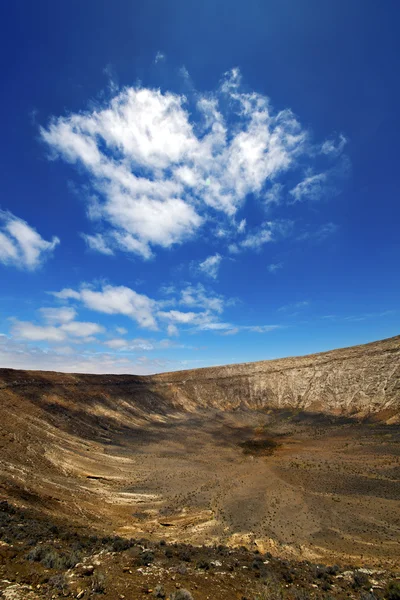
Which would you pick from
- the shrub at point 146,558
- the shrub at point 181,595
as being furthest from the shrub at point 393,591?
the shrub at point 146,558

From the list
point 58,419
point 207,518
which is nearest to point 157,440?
point 58,419

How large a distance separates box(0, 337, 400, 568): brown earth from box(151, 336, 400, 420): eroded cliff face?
0.35m

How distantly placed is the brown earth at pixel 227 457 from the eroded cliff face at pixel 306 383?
13.7 inches

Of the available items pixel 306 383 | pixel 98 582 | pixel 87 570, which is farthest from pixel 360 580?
pixel 306 383

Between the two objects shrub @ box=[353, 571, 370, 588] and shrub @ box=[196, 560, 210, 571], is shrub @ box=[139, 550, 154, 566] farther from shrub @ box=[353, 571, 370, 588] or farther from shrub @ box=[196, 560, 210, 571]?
shrub @ box=[353, 571, 370, 588]

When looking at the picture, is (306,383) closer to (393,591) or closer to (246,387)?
(246,387)

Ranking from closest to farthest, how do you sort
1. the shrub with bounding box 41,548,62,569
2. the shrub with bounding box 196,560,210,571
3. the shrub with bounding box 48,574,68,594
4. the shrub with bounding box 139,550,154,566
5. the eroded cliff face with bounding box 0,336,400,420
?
the shrub with bounding box 48,574,68,594, the shrub with bounding box 41,548,62,569, the shrub with bounding box 139,550,154,566, the shrub with bounding box 196,560,210,571, the eroded cliff face with bounding box 0,336,400,420

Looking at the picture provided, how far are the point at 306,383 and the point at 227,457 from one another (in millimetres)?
42173

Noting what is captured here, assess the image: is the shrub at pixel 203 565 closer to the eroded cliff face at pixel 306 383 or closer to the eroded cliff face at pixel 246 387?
the eroded cliff face at pixel 246 387

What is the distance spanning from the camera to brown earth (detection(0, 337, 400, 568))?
882 inches

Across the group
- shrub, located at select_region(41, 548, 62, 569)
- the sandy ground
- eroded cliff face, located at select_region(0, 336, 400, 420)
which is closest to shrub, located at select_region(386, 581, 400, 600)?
the sandy ground

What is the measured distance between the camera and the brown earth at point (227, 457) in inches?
882

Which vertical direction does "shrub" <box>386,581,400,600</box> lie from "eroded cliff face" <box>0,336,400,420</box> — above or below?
below

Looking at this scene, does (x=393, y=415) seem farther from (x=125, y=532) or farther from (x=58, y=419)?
(x=58, y=419)
